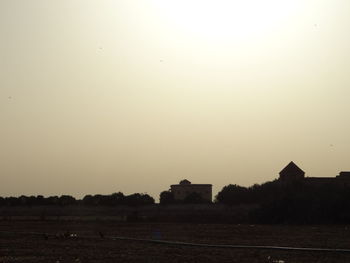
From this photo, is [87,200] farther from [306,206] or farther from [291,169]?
[306,206]

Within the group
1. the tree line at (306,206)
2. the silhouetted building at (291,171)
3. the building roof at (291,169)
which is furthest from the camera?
the building roof at (291,169)

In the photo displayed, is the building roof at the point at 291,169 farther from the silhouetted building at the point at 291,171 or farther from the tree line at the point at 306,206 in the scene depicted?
the tree line at the point at 306,206

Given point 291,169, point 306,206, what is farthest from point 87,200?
point 306,206

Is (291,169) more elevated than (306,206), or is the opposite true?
(291,169)

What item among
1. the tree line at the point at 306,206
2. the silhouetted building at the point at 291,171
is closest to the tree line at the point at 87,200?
the silhouetted building at the point at 291,171

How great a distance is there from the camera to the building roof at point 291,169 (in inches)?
5482

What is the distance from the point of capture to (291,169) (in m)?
140

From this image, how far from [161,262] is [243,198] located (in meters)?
105

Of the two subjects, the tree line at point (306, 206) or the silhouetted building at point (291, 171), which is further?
the silhouetted building at point (291, 171)

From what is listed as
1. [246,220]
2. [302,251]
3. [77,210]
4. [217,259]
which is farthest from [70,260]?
[77,210]

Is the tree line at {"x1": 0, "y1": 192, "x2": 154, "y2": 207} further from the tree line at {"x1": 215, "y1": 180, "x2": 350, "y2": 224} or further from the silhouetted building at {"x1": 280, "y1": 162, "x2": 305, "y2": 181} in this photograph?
the tree line at {"x1": 215, "y1": 180, "x2": 350, "y2": 224}

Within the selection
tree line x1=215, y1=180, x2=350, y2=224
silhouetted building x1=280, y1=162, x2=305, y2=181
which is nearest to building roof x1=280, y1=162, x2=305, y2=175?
silhouetted building x1=280, y1=162, x2=305, y2=181

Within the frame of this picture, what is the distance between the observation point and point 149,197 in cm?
15725

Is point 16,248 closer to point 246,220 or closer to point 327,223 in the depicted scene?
point 327,223
